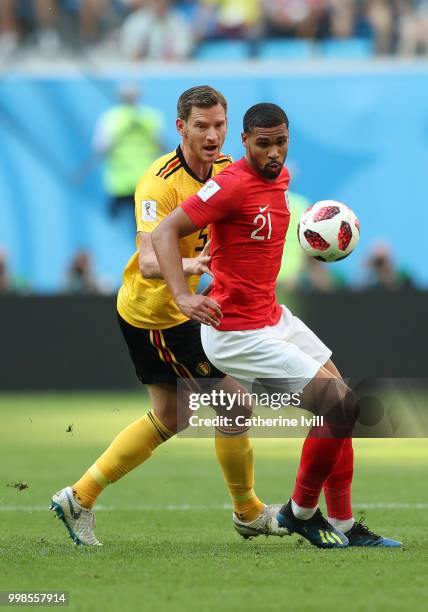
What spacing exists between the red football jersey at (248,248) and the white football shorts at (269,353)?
6 cm

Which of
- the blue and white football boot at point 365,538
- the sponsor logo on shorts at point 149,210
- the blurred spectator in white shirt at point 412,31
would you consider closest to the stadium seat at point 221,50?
the blurred spectator in white shirt at point 412,31

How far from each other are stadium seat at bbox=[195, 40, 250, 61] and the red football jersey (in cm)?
1338

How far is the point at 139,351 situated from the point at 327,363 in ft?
3.83

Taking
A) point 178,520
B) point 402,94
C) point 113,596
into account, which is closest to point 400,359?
point 402,94

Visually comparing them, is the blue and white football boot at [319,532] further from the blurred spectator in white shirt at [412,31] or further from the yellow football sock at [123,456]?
the blurred spectator in white shirt at [412,31]

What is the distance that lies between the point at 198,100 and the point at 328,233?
96cm

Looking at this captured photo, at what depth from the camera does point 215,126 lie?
6.75 metres

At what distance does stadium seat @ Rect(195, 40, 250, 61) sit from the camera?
1947 centimetres

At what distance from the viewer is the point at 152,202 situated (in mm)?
6723

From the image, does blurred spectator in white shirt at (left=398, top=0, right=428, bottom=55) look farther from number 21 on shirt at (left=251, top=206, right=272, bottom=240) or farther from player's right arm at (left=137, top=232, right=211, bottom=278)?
number 21 on shirt at (left=251, top=206, right=272, bottom=240)

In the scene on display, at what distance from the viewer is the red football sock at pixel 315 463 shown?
631 centimetres

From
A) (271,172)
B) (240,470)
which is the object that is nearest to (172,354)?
(240,470)

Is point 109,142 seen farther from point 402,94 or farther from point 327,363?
point 327,363

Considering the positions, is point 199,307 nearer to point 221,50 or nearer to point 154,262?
point 154,262
